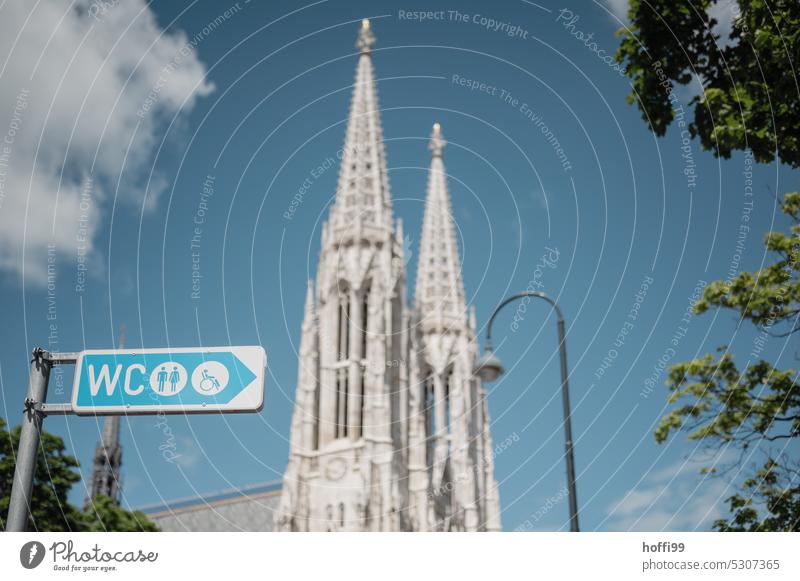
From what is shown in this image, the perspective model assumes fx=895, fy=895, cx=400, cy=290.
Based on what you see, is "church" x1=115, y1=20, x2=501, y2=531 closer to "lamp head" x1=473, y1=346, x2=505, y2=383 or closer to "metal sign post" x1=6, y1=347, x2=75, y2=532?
"lamp head" x1=473, y1=346, x2=505, y2=383

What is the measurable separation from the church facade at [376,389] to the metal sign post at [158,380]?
126 feet

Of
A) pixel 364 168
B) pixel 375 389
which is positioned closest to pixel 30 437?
pixel 375 389

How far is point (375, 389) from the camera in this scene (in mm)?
51438

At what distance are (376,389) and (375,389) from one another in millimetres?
57

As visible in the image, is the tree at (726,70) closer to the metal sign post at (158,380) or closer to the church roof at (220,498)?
the metal sign post at (158,380)

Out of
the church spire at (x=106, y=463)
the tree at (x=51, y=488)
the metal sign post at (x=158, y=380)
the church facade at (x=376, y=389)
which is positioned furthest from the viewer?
the church spire at (x=106, y=463)

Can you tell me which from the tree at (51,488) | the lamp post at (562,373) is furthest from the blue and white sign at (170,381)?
the tree at (51,488)

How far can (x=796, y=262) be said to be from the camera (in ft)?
45.3

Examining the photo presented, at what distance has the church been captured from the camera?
164ft

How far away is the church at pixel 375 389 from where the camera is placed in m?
50.0
